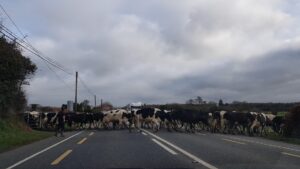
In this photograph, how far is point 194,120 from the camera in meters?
45.0

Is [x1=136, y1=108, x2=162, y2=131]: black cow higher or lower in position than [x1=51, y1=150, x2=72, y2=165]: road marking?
higher

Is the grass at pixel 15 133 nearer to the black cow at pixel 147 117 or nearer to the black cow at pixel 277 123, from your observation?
the black cow at pixel 147 117

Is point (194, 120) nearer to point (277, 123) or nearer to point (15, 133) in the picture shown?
point (277, 123)

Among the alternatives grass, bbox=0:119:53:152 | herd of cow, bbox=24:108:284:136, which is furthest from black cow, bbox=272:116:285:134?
grass, bbox=0:119:53:152

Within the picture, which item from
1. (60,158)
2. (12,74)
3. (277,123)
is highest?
(12,74)

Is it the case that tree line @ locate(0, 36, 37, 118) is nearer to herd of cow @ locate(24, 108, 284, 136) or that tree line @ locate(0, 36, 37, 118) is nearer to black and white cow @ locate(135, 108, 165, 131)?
herd of cow @ locate(24, 108, 284, 136)

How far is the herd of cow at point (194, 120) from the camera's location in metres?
44.8

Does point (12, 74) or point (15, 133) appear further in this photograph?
point (12, 74)

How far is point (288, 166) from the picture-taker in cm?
1431

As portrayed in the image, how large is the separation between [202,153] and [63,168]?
565cm

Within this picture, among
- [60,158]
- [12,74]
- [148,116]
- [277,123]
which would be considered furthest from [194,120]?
[60,158]

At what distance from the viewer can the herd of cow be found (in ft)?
147

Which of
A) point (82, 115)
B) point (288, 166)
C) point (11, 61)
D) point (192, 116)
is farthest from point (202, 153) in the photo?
point (82, 115)

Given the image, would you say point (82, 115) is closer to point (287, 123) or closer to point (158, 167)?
point (287, 123)
